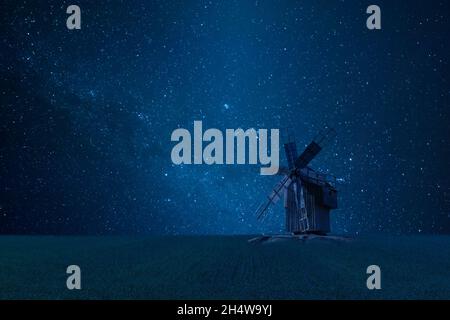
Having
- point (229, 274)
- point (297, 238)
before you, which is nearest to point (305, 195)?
point (297, 238)

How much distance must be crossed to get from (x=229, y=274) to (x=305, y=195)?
58.0 ft

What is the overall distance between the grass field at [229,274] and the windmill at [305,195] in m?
7.27

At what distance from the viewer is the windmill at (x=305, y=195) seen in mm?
33188

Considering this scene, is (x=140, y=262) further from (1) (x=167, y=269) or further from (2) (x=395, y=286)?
(2) (x=395, y=286)

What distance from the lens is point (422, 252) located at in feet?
82.2

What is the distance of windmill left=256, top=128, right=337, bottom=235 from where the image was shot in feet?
109

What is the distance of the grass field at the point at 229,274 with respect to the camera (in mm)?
13267

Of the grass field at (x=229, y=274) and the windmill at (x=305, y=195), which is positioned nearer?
the grass field at (x=229, y=274)

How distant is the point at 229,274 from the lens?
16.7 meters

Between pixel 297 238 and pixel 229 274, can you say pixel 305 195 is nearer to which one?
pixel 297 238

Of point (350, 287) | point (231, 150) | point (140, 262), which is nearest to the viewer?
point (350, 287)

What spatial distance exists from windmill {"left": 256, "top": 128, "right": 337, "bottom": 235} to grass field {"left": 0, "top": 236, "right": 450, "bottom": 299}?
727cm

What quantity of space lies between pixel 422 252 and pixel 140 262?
13.2 meters
